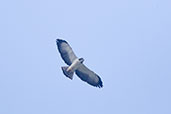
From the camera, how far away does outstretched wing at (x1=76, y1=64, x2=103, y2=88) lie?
31.1 metres

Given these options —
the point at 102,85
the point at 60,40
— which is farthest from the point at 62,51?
the point at 102,85

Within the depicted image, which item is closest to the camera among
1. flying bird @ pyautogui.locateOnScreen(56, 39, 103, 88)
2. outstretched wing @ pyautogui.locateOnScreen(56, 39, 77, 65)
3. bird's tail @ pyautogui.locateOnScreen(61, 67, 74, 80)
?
bird's tail @ pyautogui.locateOnScreen(61, 67, 74, 80)

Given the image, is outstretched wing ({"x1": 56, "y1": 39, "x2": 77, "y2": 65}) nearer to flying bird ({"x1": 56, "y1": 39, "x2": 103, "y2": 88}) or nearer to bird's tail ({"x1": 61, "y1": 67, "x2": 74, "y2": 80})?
flying bird ({"x1": 56, "y1": 39, "x2": 103, "y2": 88})

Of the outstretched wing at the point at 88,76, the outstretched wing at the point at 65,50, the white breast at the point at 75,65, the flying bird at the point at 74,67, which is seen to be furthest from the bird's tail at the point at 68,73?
the outstretched wing at the point at 88,76

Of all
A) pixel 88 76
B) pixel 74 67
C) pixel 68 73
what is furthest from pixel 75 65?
pixel 88 76

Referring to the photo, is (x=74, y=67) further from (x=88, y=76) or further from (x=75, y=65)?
(x=88, y=76)

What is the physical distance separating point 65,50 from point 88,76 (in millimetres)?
1962

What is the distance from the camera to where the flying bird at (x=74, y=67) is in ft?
98.7

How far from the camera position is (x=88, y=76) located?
1238 inches

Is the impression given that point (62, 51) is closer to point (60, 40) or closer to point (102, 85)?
point (60, 40)

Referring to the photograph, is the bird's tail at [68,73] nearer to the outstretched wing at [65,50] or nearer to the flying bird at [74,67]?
the flying bird at [74,67]

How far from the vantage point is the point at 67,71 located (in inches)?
1177

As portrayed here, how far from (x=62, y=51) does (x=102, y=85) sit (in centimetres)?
300

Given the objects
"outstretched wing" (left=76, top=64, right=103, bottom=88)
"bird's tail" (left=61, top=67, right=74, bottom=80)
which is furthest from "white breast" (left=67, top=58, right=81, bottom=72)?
"outstretched wing" (left=76, top=64, right=103, bottom=88)
